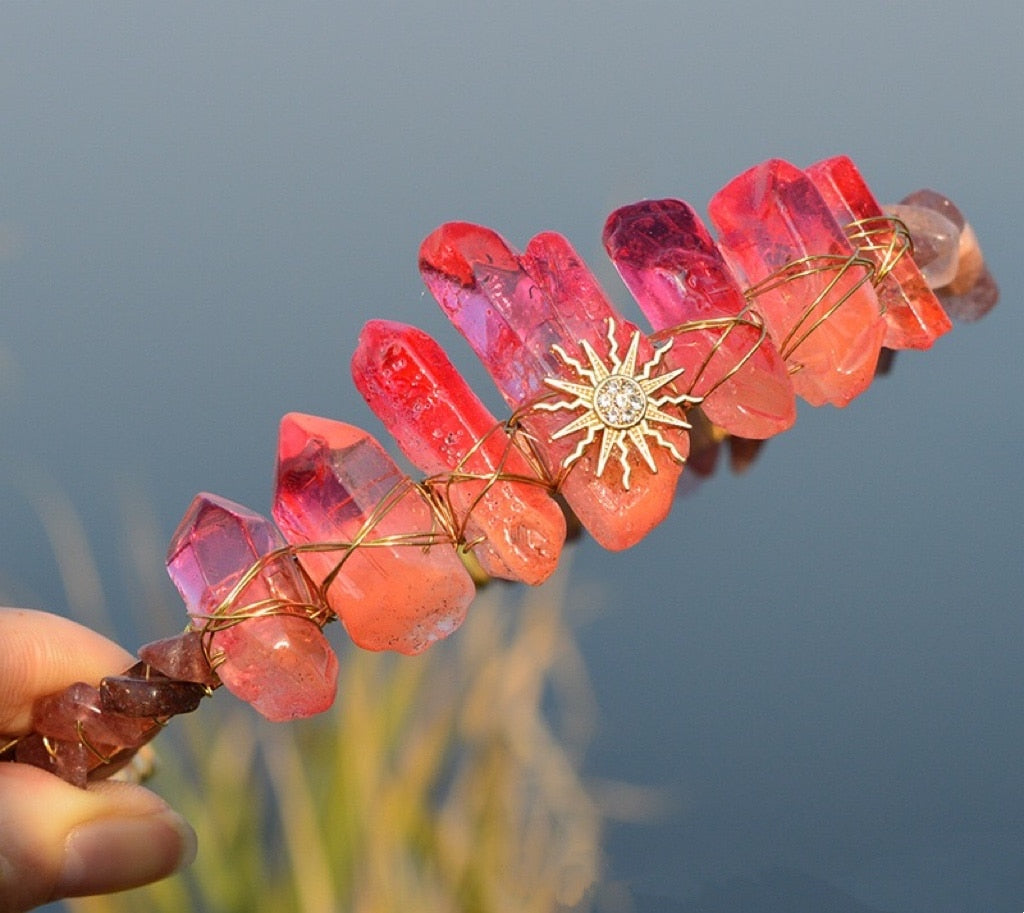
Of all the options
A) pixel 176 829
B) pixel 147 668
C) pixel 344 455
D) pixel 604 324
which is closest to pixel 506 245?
pixel 604 324

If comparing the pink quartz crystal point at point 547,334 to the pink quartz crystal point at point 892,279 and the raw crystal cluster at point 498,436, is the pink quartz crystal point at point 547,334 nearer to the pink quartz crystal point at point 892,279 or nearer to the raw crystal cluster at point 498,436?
the raw crystal cluster at point 498,436

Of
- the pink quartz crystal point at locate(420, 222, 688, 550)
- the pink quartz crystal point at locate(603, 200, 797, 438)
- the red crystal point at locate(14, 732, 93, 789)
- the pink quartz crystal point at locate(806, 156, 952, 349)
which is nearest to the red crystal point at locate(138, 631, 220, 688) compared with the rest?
the red crystal point at locate(14, 732, 93, 789)

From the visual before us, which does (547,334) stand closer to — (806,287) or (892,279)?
(806,287)

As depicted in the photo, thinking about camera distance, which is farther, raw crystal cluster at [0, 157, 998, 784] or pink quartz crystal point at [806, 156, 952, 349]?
pink quartz crystal point at [806, 156, 952, 349]

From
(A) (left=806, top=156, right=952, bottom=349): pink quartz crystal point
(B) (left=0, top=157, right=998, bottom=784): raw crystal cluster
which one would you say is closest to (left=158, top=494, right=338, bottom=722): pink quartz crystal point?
(B) (left=0, top=157, right=998, bottom=784): raw crystal cluster

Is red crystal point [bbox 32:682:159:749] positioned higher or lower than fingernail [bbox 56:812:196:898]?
higher

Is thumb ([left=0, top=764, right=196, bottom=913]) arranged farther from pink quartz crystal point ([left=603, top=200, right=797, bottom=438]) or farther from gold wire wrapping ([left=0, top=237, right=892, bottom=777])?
pink quartz crystal point ([left=603, top=200, right=797, bottom=438])

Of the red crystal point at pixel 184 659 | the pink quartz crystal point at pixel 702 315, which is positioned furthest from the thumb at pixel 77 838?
the pink quartz crystal point at pixel 702 315
